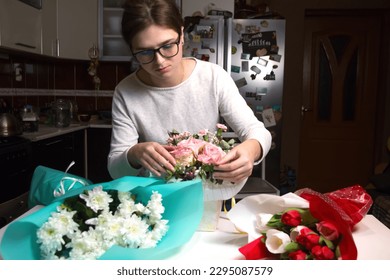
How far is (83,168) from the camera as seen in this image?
3469 millimetres

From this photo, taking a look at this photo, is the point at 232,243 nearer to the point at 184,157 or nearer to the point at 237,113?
the point at 184,157

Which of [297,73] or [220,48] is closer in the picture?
[220,48]

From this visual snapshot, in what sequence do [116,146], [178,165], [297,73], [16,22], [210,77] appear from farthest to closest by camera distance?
[297,73], [16,22], [210,77], [116,146], [178,165]

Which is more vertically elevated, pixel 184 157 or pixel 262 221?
pixel 184 157

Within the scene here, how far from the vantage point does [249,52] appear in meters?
3.36

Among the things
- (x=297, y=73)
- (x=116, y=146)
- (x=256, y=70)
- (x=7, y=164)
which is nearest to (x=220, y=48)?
(x=256, y=70)

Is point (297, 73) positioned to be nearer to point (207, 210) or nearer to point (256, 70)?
point (256, 70)

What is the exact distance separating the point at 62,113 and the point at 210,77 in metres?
2.25

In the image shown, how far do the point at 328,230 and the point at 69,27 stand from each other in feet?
10.7

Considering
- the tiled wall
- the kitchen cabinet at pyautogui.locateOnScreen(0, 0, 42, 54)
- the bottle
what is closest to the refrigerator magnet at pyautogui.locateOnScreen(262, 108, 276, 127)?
the tiled wall

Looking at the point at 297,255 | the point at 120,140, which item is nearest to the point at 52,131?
the point at 120,140

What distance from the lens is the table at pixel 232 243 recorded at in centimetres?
83

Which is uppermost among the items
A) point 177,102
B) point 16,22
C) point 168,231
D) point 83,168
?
point 16,22

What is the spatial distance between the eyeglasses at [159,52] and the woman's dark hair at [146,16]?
5 cm
